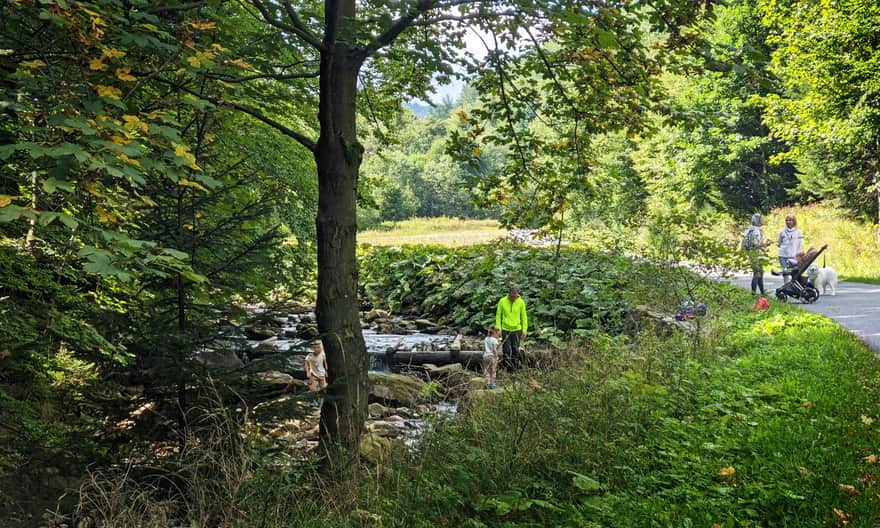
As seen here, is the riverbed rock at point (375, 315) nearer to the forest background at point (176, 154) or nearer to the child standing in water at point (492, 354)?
the child standing in water at point (492, 354)

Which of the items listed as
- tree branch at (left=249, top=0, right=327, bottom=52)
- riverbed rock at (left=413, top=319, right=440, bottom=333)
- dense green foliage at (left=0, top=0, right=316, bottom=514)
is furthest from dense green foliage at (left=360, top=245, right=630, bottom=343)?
tree branch at (left=249, top=0, right=327, bottom=52)

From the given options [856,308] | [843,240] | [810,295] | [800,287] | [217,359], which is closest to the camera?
[217,359]

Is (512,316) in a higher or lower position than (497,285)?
higher

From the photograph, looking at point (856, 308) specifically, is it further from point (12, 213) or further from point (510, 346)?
point (12, 213)

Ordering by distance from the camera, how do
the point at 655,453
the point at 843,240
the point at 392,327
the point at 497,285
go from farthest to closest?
the point at 843,240 → the point at 392,327 → the point at 497,285 → the point at 655,453

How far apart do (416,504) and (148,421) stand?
10.1 ft

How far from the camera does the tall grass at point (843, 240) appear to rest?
19984 mm

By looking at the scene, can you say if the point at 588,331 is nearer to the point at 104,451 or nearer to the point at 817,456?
the point at 817,456

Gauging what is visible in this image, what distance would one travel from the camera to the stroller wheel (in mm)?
13969

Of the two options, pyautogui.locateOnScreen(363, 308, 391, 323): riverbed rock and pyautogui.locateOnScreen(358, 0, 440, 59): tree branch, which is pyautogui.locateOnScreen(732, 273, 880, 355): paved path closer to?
pyautogui.locateOnScreen(358, 0, 440, 59): tree branch

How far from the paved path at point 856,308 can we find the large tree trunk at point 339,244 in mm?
6986

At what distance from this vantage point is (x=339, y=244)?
644 centimetres

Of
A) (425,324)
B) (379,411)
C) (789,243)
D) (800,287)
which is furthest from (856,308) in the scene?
(425,324)

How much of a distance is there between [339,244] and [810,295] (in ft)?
39.2
